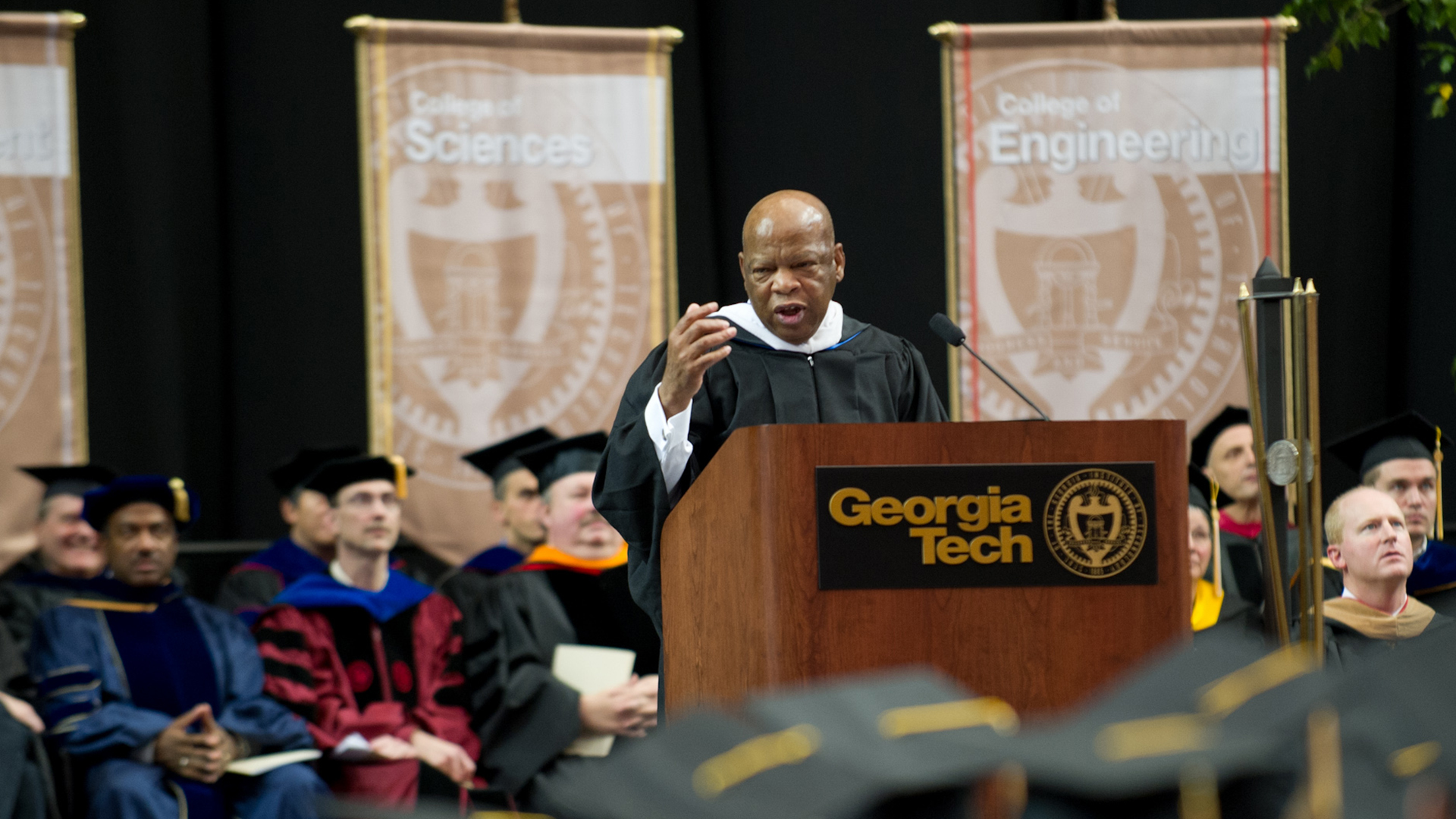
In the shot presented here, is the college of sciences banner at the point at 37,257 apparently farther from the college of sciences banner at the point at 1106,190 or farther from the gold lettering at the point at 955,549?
the gold lettering at the point at 955,549

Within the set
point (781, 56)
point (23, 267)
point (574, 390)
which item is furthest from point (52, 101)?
point (781, 56)

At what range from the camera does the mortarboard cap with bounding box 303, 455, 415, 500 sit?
5.50m

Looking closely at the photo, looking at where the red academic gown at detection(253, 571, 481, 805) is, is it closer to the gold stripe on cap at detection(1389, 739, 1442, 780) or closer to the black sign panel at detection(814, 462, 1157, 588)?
the black sign panel at detection(814, 462, 1157, 588)

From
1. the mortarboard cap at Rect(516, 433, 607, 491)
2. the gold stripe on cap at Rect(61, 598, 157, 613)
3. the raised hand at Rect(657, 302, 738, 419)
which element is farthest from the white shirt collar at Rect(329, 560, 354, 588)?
the raised hand at Rect(657, 302, 738, 419)

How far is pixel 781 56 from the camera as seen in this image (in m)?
7.16

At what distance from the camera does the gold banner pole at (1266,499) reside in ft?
9.39

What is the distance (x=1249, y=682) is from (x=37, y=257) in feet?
19.3

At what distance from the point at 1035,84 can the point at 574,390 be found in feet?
7.54

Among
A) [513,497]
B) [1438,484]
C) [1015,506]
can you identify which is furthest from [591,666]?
[1015,506]

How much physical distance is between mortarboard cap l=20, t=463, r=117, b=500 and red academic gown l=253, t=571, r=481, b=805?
0.90 metres

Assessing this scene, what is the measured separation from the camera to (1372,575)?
14.1 ft

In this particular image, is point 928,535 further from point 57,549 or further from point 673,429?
point 57,549

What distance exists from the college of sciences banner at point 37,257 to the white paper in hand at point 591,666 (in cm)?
214

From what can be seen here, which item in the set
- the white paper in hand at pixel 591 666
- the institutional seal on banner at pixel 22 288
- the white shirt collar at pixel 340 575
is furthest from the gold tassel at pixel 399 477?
the institutional seal on banner at pixel 22 288
